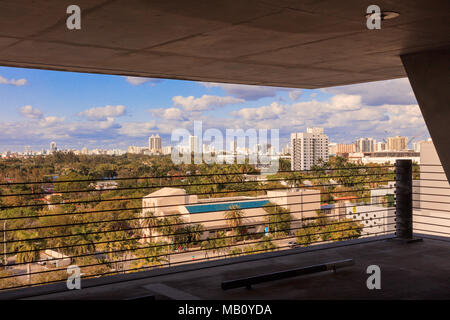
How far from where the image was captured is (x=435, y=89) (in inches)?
193

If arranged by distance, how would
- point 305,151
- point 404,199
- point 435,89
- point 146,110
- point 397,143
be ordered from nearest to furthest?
point 435,89 → point 404,199 → point 305,151 → point 397,143 → point 146,110

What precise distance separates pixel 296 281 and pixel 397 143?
46421 millimetres

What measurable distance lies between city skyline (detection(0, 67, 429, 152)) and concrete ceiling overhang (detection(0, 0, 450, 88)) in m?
37.8

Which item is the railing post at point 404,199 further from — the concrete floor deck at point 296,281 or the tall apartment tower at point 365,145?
the tall apartment tower at point 365,145

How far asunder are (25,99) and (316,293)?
52818 millimetres

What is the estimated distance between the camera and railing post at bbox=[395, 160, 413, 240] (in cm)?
596

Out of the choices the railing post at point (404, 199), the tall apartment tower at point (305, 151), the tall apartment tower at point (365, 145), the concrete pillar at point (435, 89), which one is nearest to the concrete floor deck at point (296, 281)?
the railing post at point (404, 199)

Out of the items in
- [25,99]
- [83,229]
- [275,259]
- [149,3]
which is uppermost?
[25,99]

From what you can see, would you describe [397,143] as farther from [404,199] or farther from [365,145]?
[404,199]

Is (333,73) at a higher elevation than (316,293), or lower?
higher

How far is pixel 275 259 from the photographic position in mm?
5023

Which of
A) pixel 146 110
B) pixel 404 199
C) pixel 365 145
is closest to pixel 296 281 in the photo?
pixel 404 199

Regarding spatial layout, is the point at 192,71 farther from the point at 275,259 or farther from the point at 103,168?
the point at 103,168

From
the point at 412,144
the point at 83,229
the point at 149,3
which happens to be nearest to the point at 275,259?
the point at 149,3
